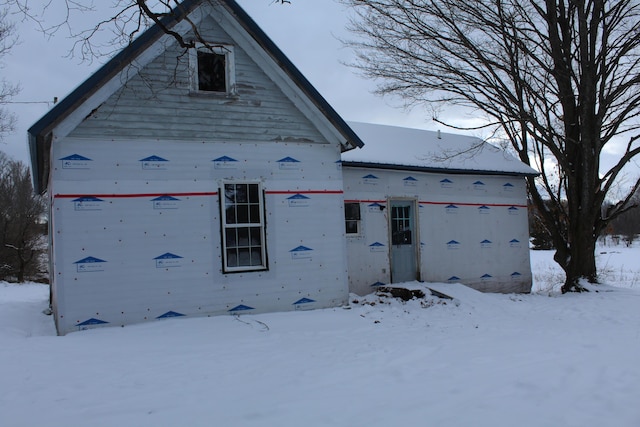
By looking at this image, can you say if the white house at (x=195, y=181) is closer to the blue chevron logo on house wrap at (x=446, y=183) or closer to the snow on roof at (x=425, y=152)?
the snow on roof at (x=425, y=152)

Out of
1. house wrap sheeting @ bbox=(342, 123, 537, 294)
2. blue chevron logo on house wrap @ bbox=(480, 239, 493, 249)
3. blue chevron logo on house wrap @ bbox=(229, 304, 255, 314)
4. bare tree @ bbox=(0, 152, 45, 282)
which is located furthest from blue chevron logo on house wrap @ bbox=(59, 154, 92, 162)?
bare tree @ bbox=(0, 152, 45, 282)

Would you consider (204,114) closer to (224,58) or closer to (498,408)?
(224,58)

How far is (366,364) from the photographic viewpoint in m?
6.27

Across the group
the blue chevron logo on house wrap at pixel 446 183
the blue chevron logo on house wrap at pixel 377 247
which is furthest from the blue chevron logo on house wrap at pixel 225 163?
the blue chevron logo on house wrap at pixel 446 183

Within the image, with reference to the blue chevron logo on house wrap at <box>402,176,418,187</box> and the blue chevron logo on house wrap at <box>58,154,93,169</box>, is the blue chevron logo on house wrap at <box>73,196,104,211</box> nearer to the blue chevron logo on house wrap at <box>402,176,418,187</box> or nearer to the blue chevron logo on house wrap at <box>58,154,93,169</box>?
the blue chevron logo on house wrap at <box>58,154,93,169</box>

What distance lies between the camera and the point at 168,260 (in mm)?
8789

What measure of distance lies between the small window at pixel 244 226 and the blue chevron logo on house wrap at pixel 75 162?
250 cm

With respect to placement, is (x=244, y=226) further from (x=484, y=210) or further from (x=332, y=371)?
(x=484, y=210)

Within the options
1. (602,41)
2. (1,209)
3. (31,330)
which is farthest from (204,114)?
(1,209)

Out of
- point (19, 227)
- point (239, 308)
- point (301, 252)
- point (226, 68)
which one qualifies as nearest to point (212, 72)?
point (226, 68)

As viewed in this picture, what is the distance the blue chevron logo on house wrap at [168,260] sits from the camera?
344 inches

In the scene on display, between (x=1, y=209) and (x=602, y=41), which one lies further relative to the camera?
(x=1, y=209)

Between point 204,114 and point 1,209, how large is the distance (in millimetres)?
35571

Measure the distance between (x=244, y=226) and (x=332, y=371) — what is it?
422cm
